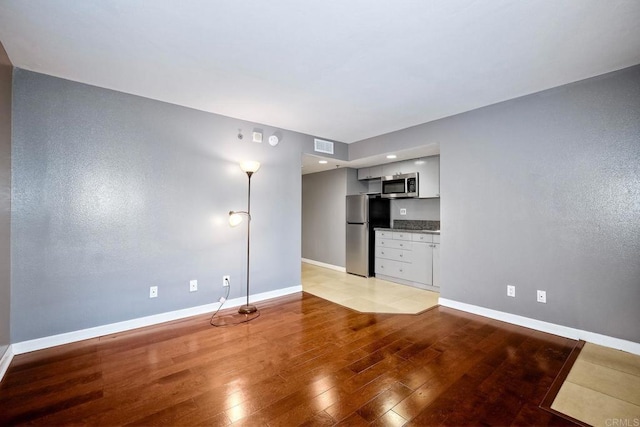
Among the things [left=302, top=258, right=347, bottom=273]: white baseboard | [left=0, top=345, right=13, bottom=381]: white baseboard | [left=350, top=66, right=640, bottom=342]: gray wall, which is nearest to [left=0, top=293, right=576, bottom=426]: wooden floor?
[left=0, top=345, right=13, bottom=381]: white baseboard

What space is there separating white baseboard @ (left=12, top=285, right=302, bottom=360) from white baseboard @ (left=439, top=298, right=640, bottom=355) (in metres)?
2.55

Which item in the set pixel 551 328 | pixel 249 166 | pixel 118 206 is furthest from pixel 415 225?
pixel 118 206

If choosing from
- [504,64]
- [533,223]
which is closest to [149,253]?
[504,64]

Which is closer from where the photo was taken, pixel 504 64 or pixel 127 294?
pixel 504 64

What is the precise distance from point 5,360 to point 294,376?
222cm

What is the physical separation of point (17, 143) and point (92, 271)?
1.25 m

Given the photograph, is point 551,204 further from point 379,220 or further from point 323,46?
point 379,220

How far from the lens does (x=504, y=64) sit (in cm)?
238

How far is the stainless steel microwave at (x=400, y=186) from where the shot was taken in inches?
189

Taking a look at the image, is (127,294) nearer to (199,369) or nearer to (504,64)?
(199,369)

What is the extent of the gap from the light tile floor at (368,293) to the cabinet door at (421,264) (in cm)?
18

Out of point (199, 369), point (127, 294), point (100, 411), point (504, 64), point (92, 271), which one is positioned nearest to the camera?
point (100, 411)

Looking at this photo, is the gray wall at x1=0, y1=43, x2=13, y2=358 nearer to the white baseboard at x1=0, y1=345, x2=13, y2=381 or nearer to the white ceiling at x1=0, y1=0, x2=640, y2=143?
the white baseboard at x1=0, y1=345, x2=13, y2=381

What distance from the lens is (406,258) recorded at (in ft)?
15.5
